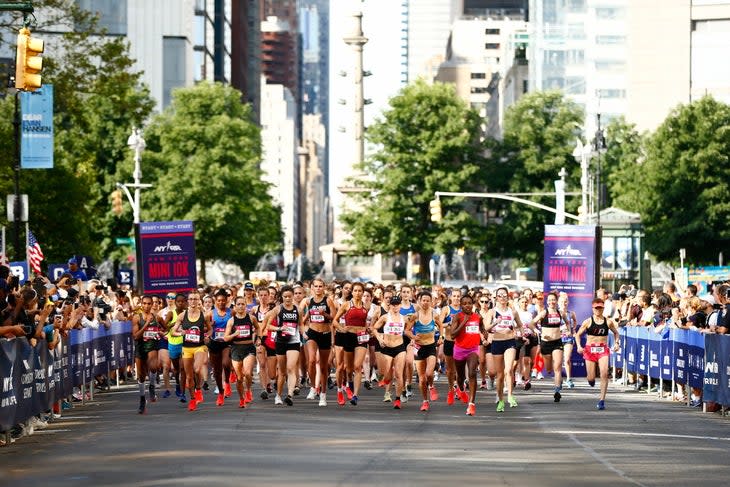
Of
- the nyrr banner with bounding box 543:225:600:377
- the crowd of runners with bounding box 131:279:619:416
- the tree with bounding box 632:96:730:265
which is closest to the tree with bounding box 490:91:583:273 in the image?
the tree with bounding box 632:96:730:265

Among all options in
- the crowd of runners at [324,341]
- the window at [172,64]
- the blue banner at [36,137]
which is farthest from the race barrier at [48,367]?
the window at [172,64]

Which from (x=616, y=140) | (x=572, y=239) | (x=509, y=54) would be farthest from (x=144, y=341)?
(x=509, y=54)

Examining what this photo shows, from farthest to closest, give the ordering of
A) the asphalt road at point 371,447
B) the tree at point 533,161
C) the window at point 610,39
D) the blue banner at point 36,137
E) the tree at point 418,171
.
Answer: the window at point 610,39
the tree at point 418,171
the tree at point 533,161
the blue banner at point 36,137
the asphalt road at point 371,447

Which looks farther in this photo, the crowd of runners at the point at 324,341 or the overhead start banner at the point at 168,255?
the overhead start banner at the point at 168,255

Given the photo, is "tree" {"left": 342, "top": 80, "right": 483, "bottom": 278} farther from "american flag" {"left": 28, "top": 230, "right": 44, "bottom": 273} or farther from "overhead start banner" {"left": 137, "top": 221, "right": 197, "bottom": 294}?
"american flag" {"left": 28, "top": 230, "right": 44, "bottom": 273}

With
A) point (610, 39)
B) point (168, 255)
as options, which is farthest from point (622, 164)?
point (168, 255)

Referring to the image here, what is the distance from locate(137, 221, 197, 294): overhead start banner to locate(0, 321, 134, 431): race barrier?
6180 mm

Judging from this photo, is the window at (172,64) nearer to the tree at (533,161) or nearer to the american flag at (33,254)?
the tree at (533,161)

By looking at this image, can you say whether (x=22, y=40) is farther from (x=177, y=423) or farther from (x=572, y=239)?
(x=572, y=239)

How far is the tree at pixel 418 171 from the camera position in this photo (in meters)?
84.8

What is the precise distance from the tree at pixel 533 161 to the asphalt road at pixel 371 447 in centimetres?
5810

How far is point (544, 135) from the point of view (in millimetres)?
85312

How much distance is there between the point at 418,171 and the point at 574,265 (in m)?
49.0

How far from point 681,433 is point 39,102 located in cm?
1769
